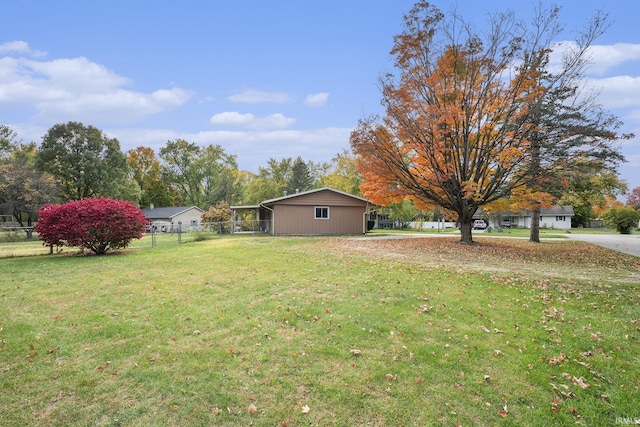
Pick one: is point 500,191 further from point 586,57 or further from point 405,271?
point 405,271

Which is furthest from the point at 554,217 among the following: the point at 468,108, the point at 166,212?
the point at 166,212

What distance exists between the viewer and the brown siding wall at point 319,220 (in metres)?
23.9

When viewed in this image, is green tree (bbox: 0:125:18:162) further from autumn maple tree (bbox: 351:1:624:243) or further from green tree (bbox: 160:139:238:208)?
autumn maple tree (bbox: 351:1:624:243)

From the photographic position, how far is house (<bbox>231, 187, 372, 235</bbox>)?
23.9 m

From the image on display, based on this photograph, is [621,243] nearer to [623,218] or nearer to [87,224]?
[623,218]

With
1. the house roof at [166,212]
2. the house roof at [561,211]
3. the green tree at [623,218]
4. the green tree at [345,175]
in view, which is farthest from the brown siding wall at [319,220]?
the house roof at [561,211]

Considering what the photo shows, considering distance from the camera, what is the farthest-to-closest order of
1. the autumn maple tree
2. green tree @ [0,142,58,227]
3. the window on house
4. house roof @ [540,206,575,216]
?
house roof @ [540,206,575,216], green tree @ [0,142,58,227], the window on house, the autumn maple tree

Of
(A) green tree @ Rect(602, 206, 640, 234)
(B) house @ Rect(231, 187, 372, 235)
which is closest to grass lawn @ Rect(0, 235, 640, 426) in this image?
(B) house @ Rect(231, 187, 372, 235)

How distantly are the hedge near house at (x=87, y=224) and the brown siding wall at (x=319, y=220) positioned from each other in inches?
470

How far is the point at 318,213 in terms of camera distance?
2466 cm

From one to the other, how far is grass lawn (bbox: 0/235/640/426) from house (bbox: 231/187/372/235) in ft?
53.9

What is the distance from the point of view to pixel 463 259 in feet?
37.3

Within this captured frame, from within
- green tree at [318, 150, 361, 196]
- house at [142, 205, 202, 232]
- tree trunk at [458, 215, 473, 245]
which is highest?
green tree at [318, 150, 361, 196]

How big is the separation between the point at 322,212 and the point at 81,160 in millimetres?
29434
